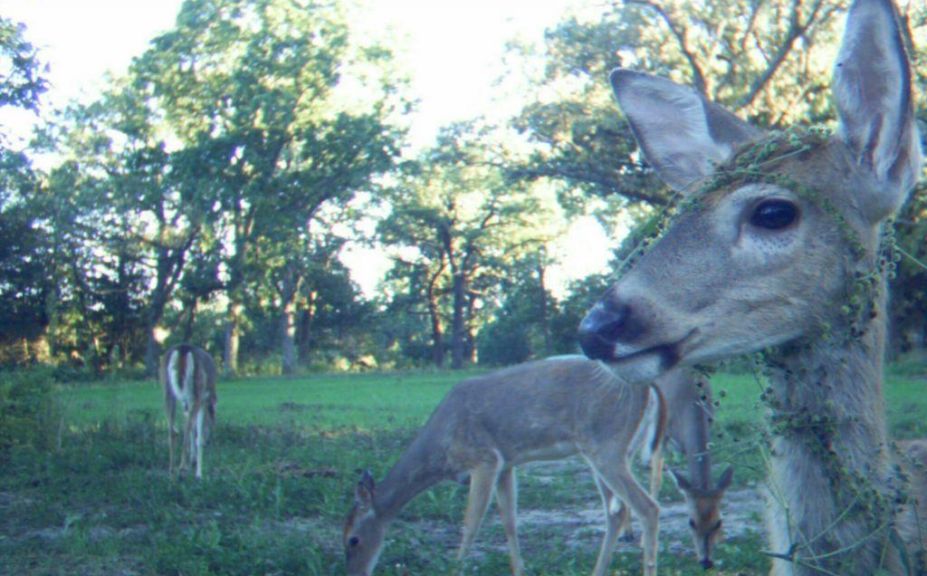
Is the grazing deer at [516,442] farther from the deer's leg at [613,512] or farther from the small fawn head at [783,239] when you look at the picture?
the small fawn head at [783,239]

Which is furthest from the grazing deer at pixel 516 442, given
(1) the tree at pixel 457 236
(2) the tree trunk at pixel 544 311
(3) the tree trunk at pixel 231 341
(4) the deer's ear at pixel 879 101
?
(1) the tree at pixel 457 236

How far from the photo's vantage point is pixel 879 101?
2631mm

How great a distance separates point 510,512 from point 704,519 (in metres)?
1.36

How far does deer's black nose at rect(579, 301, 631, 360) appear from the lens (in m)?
2.50

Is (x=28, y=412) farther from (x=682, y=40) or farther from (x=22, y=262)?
(x=22, y=262)

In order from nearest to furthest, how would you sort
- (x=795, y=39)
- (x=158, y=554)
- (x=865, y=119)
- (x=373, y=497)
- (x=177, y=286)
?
(x=865, y=119)
(x=158, y=554)
(x=373, y=497)
(x=795, y=39)
(x=177, y=286)

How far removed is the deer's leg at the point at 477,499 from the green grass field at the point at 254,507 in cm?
17

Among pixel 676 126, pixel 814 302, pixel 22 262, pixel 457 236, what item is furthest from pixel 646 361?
pixel 457 236

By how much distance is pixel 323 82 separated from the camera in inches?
1161

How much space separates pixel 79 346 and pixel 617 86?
142 feet

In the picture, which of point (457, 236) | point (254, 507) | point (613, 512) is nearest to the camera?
point (613, 512)

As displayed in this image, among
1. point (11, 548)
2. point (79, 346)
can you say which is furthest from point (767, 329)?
point (79, 346)

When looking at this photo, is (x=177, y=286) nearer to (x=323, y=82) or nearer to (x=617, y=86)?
(x=323, y=82)

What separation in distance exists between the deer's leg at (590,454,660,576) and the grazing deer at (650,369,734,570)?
0.31 m
